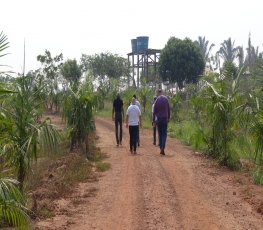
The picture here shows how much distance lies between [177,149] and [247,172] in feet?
13.0

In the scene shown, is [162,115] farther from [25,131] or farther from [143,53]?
[143,53]

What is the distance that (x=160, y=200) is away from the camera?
27.1 feet

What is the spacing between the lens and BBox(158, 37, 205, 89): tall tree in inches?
1628

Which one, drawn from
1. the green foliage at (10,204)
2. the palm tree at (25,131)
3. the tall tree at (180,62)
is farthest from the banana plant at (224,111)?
the tall tree at (180,62)

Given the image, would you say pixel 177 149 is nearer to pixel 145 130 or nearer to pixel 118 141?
pixel 118 141

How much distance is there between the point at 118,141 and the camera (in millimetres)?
15648

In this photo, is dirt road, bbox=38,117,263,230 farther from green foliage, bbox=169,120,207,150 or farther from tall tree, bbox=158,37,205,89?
tall tree, bbox=158,37,205,89

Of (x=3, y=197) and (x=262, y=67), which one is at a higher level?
(x=262, y=67)

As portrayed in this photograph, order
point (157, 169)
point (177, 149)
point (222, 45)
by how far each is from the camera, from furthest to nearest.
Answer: point (222, 45), point (177, 149), point (157, 169)

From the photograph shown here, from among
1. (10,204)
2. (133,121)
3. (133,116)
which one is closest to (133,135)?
(133,121)

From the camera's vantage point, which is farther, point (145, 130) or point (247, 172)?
point (145, 130)

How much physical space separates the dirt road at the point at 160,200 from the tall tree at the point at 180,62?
96.3ft

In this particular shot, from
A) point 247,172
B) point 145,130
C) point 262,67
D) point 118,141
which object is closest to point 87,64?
point 145,130

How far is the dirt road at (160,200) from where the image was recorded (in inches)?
279
